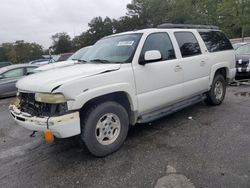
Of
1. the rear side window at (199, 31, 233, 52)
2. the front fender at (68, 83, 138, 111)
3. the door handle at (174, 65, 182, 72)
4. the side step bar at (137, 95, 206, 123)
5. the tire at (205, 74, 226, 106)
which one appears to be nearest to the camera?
the front fender at (68, 83, 138, 111)

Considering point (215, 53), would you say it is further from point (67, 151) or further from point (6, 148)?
point (6, 148)

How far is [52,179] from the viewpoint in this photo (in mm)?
3254

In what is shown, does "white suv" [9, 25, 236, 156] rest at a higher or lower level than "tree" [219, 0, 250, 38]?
lower

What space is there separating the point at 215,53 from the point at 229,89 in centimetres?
303

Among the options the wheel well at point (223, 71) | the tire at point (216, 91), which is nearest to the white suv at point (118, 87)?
the tire at point (216, 91)

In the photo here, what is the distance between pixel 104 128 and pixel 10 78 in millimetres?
7429

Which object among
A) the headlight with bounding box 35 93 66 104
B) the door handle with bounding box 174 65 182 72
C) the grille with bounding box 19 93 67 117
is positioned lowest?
the grille with bounding box 19 93 67 117

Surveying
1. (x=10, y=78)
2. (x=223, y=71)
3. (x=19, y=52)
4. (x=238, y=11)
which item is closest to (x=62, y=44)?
(x=19, y=52)

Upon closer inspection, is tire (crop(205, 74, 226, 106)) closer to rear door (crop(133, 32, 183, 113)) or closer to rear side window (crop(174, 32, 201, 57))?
rear side window (crop(174, 32, 201, 57))

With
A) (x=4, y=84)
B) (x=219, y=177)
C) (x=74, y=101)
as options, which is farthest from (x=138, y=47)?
(x=4, y=84)

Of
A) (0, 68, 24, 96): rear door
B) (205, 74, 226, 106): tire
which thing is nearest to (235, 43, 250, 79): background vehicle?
(205, 74, 226, 106): tire

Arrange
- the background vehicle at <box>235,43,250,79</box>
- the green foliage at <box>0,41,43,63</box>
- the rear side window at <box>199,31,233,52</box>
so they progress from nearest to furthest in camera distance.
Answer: the rear side window at <box>199,31,233,52</box> < the background vehicle at <box>235,43,250,79</box> < the green foliage at <box>0,41,43,63</box>

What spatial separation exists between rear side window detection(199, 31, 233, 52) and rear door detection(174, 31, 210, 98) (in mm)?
311

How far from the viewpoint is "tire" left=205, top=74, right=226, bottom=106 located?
237 inches
